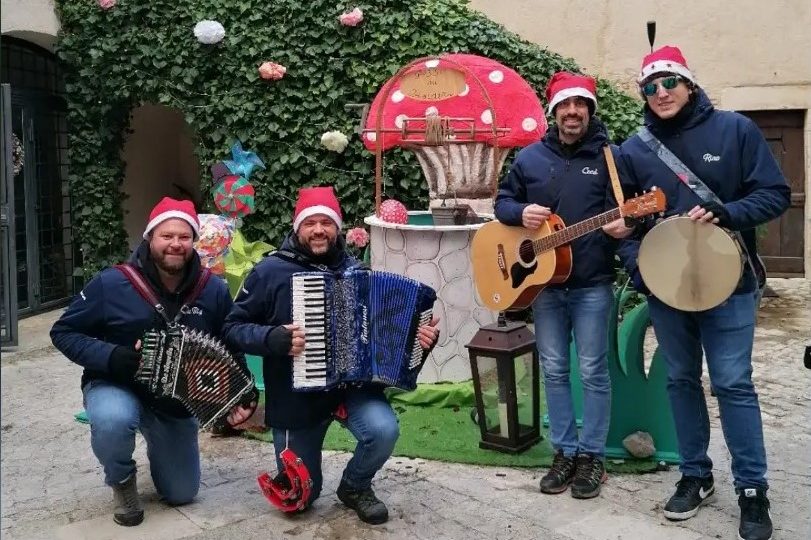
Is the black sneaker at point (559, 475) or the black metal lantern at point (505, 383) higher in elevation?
the black metal lantern at point (505, 383)

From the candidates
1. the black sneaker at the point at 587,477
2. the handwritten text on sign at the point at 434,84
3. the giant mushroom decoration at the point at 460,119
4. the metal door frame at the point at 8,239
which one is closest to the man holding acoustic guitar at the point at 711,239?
the black sneaker at the point at 587,477

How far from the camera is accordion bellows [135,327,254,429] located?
131 inches

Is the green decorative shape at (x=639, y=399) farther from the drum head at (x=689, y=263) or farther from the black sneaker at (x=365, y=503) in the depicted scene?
the black sneaker at (x=365, y=503)

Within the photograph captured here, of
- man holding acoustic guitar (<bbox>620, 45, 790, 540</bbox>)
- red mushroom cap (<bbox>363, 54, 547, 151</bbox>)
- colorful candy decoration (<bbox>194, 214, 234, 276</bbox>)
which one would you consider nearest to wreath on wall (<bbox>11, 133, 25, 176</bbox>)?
colorful candy decoration (<bbox>194, 214, 234, 276</bbox>)

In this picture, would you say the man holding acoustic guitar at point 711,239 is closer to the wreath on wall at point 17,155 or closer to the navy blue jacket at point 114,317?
the navy blue jacket at point 114,317

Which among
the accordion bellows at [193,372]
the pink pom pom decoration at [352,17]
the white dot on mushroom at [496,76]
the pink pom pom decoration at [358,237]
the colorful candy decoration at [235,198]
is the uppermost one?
the pink pom pom decoration at [352,17]

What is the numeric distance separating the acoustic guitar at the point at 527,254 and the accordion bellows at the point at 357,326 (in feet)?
1.91

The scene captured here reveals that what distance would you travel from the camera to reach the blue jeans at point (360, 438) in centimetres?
345

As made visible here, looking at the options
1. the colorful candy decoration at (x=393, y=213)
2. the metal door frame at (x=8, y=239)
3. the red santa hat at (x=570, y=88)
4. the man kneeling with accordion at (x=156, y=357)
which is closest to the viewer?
the man kneeling with accordion at (x=156, y=357)

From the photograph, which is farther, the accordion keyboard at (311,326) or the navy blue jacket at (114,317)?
the navy blue jacket at (114,317)

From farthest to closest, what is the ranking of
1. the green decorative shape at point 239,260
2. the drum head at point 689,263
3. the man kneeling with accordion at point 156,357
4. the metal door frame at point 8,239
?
the metal door frame at point 8,239
the green decorative shape at point 239,260
the man kneeling with accordion at point 156,357
the drum head at point 689,263

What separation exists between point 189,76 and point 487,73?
3.41 meters

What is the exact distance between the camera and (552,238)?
144 inches

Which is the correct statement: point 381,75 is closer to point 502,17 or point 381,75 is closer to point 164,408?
point 502,17
